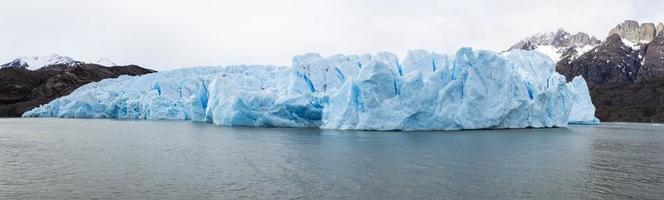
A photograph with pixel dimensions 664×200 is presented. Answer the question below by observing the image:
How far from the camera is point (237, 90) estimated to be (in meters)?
32.0

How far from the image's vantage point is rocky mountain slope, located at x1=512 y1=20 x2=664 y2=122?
216 ft

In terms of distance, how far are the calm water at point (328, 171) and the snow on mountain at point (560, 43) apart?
11600 centimetres

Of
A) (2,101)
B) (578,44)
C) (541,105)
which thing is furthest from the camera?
(578,44)

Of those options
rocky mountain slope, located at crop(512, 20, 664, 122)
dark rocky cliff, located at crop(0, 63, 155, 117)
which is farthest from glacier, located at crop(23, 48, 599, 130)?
dark rocky cliff, located at crop(0, 63, 155, 117)

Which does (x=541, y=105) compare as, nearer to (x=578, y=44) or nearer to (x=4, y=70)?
(x=4, y=70)

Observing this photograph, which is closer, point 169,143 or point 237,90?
point 169,143

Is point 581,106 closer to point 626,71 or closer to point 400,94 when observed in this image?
point 400,94

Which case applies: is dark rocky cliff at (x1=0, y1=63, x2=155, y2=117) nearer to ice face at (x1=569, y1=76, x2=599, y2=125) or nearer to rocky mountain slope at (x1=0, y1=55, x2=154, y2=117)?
rocky mountain slope at (x1=0, y1=55, x2=154, y2=117)

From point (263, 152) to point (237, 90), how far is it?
629 inches

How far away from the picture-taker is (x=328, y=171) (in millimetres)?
12562

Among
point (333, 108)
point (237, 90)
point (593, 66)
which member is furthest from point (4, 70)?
point (593, 66)

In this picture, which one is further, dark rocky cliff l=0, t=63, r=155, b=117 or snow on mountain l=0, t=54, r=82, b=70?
snow on mountain l=0, t=54, r=82, b=70

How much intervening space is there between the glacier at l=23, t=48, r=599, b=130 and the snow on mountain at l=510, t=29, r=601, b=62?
9462 cm

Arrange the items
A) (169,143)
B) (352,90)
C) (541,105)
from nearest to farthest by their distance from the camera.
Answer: (169,143), (352,90), (541,105)
